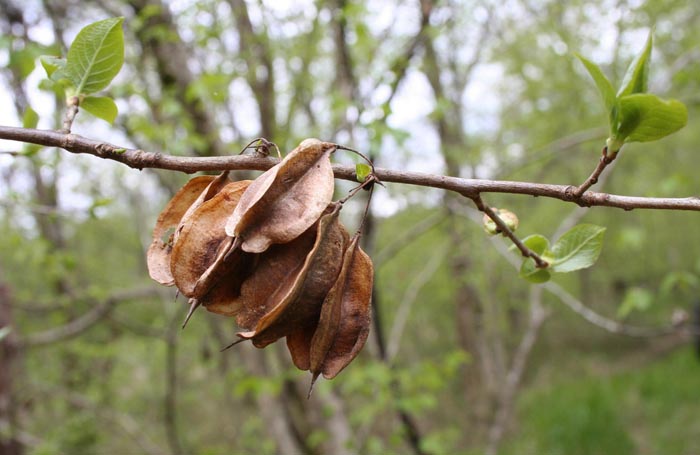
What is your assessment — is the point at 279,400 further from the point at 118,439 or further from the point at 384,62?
the point at 118,439

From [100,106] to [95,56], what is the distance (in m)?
0.14

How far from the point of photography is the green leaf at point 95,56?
3.92ft

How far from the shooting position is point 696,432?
8.10m

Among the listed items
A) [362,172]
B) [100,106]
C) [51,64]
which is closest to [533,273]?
[362,172]

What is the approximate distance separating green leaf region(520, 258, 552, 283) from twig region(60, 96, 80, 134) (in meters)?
1.04

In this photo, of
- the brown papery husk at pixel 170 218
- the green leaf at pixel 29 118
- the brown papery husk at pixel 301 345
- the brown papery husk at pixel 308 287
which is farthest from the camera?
the green leaf at pixel 29 118

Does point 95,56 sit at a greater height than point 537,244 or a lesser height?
greater

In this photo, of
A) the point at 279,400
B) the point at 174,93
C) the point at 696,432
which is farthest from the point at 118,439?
the point at 696,432

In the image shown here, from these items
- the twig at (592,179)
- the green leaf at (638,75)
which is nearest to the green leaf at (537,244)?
the twig at (592,179)

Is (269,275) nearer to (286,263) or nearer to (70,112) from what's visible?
(286,263)

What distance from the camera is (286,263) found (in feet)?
3.30

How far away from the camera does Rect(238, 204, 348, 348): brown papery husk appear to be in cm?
94

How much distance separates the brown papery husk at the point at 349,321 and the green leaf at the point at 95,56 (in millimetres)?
700

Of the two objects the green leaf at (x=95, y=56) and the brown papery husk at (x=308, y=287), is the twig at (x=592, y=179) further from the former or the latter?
the green leaf at (x=95, y=56)
